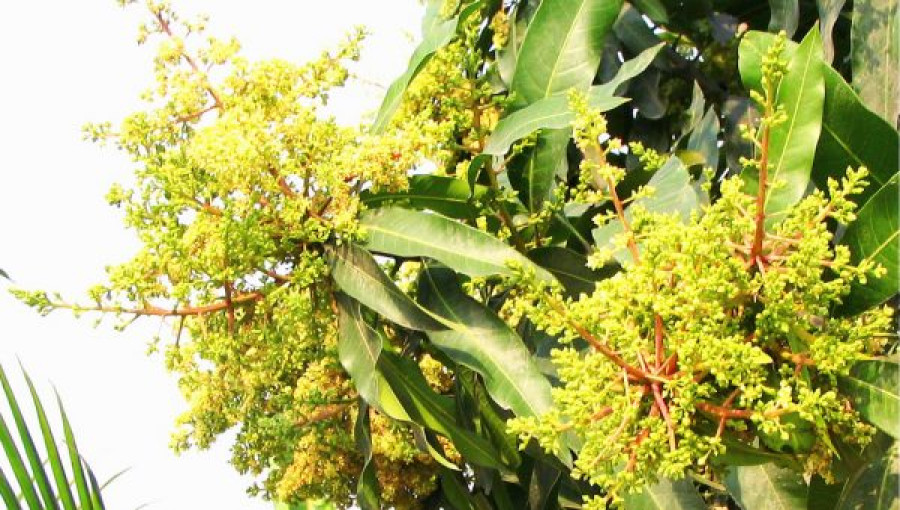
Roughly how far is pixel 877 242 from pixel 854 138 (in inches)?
6.7

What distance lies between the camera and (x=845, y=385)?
1.76 meters

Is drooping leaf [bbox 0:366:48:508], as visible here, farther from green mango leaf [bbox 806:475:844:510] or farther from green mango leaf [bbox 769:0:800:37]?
green mango leaf [bbox 769:0:800:37]

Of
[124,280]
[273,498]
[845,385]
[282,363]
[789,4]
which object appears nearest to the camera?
[845,385]

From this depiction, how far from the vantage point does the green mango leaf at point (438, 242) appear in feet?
6.43

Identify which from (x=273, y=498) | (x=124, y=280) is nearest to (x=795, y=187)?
(x=124, y=280)

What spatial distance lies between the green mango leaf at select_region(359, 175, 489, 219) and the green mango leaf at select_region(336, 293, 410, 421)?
0.18 metres

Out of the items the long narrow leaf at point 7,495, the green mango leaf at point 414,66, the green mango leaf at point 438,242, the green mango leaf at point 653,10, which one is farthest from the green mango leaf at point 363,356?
the green mango leaf at point 653,10

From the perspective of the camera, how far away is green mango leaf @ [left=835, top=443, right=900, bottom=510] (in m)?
1.79

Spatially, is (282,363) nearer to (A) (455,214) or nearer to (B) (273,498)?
(A) (455,214)

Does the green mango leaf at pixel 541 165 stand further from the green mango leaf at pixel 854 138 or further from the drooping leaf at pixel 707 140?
the green mango leaf at pixel 854 138

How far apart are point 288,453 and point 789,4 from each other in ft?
3.91

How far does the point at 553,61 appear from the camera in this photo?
224 cm

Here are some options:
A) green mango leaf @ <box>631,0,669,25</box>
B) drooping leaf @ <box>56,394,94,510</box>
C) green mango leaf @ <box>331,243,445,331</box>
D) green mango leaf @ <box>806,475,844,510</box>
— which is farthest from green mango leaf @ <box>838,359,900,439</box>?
drooping leaf @ <box>56,394,94,510</box>

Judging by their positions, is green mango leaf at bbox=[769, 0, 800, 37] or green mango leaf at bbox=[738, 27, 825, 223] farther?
green mango leaf at bbox=[769, 0, 800, 37]
